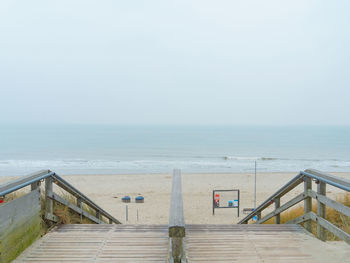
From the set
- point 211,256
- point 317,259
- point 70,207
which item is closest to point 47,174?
point 70,207

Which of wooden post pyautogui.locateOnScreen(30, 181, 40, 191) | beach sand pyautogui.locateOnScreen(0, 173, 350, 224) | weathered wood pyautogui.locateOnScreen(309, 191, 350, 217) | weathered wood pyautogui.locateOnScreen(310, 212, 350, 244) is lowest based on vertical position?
beach sand pyautogui.locateOnScreen(0, 173, 350, 224)

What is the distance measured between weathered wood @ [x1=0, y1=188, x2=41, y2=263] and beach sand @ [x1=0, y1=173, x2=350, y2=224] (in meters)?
9.59

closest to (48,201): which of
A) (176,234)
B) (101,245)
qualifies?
(101,245)

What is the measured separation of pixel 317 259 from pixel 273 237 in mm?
792

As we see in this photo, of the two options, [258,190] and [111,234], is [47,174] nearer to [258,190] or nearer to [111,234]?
[111,234]

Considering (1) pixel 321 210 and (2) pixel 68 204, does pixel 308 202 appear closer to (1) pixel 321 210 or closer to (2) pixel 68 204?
(1) pixel 321 210

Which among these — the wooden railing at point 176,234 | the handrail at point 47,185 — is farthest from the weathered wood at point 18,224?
A: the wooden railing at point 176,234

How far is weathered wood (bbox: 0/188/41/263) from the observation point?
3305 millimetres

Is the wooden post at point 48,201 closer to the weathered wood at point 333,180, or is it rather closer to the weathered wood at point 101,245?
the weathered wood at point 101,245

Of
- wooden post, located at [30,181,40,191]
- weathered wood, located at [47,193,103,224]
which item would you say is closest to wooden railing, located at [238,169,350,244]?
weathered wood, located at [47,193,103,224]

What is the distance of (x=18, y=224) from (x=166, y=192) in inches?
704

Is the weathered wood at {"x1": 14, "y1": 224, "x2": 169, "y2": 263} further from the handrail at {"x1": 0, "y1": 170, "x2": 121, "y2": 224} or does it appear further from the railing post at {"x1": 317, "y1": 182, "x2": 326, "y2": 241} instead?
the railing post at {"x1": 317, "y1": 182, "x2": 326, "y2": 241}

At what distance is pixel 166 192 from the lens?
21.2 metres

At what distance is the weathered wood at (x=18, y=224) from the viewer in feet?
10.8
